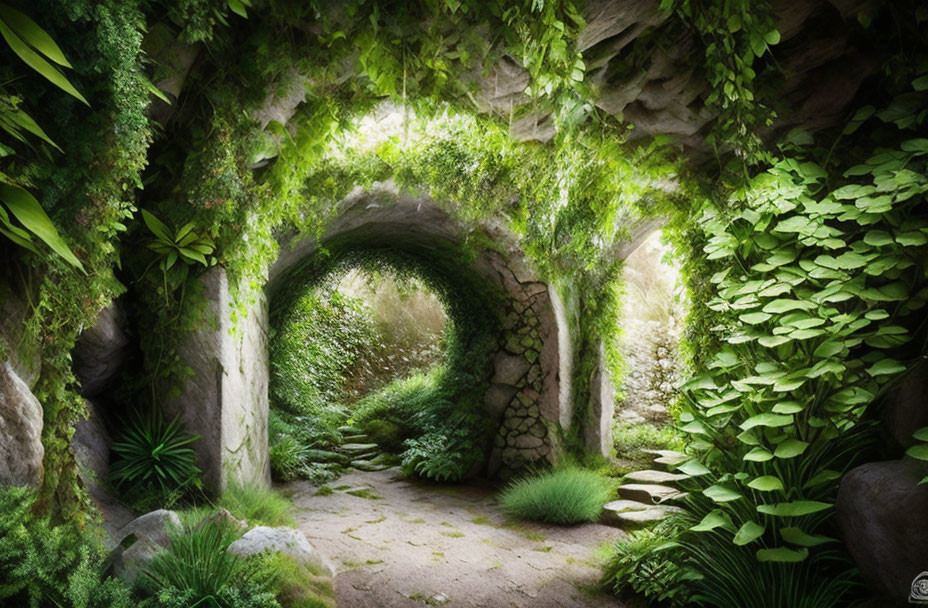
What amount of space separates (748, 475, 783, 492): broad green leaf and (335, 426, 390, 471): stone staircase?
612cm

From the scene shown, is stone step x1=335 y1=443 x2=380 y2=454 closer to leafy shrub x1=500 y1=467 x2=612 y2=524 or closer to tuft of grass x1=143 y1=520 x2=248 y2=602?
leafy shrub x1=500 y1=467 x2=612 y2=524

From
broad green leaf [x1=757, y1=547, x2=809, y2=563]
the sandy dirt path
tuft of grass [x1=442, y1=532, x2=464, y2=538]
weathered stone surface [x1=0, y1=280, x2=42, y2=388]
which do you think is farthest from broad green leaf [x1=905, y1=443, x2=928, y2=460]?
tuft of grass [x1=442, y1=532, x2=464, y2=538]

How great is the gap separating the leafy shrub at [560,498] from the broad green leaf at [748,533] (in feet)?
7.88

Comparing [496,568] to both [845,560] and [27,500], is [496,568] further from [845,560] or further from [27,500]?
[27,500]

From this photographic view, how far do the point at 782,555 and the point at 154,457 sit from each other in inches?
132

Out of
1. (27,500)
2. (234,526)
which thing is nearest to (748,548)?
(234,526)

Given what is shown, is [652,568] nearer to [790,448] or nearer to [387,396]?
[790,448]

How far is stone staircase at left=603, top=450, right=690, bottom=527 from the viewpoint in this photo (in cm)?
480

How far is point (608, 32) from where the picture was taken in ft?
9.36

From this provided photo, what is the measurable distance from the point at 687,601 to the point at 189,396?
3084mm

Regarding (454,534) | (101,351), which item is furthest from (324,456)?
(101,351)

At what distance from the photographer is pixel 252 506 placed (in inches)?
139

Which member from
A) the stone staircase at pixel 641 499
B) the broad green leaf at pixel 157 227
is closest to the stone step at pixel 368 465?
the stone staircase at pixel 641 499

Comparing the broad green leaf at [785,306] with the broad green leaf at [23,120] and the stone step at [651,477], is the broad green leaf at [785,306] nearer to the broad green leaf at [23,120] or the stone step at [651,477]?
the broad green leaf at [23,120]
